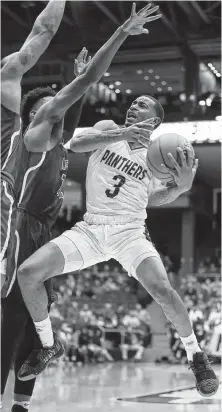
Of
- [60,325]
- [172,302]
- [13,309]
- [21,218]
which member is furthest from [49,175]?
[60,325]

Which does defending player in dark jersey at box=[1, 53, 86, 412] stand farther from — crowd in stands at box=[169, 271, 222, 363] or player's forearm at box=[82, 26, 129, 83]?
crowd in stands at box=[169, 271, 222, 363]

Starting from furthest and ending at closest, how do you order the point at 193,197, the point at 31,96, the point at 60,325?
1. the point at 193,197
2. the point at 60,325
3. the point at 31,96

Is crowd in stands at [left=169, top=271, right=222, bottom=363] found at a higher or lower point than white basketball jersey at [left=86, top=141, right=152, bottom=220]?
lower

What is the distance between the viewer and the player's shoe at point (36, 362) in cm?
458

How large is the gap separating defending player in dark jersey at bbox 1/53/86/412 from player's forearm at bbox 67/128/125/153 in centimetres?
18

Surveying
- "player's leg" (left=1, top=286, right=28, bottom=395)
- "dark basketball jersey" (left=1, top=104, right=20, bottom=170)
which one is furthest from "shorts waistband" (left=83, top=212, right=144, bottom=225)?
"dark basketball jersey" (left=1, top=104, right=20, bottom=170)

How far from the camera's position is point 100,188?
4934 mm

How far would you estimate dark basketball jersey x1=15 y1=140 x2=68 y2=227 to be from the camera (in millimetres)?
5000

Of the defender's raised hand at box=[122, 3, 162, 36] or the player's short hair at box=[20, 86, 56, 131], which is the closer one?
the defender's raised hand at box=[122, 3, 162, 36]

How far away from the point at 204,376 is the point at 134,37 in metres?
21.5

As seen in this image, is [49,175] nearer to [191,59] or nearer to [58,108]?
[58,108]

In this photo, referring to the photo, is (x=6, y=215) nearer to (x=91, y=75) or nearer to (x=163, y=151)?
(x=91, y=75)

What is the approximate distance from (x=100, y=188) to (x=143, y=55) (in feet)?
69.6

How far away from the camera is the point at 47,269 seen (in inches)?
178
